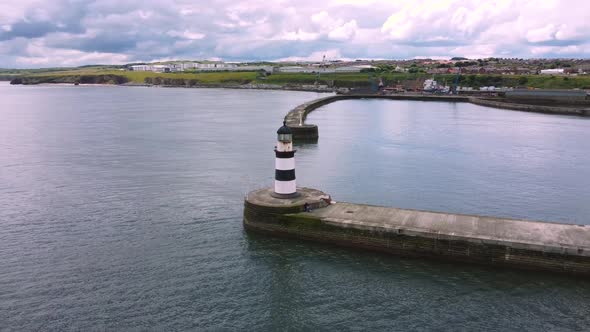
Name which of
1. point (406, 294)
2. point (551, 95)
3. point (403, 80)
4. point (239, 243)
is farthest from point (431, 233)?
point (403, 80)

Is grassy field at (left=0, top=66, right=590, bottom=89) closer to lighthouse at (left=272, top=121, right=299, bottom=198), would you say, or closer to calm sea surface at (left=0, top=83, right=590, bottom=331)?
calm sea surface at (left=0, top=83, right=590, bottom=331)

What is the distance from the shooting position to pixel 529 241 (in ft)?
42.6

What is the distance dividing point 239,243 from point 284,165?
3.01m

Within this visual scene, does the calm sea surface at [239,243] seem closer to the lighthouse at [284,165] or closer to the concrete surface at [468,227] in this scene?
the concrete surface at [468,227]

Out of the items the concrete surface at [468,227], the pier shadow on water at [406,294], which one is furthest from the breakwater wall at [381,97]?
the pier shadow on water at [406,294]

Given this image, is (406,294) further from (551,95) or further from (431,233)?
(551,95)

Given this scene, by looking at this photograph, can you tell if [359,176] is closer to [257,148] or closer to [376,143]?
[257,148]

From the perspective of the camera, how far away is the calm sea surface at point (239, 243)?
1128 cm

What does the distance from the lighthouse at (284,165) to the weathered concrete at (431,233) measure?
430 millimetres

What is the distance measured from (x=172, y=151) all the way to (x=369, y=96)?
74.3m

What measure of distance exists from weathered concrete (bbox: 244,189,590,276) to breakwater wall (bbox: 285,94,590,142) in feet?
62.8

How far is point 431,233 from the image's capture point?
45.1 ft

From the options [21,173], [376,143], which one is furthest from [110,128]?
[376,143]

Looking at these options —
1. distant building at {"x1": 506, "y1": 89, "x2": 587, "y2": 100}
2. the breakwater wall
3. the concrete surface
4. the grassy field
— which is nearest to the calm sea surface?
the concrete surface
